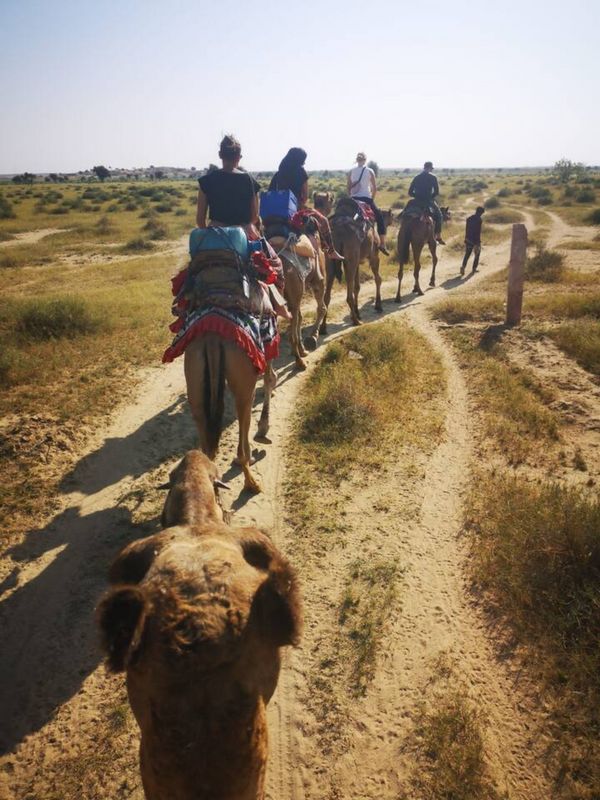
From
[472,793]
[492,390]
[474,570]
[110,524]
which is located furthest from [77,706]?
[492,390]

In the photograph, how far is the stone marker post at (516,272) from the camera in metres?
10.1

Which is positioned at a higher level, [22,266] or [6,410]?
[22,266]

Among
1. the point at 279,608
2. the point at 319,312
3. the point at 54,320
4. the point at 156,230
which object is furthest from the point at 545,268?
the point at 156,230

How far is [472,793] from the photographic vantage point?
9.17ft

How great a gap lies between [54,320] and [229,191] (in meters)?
6.34

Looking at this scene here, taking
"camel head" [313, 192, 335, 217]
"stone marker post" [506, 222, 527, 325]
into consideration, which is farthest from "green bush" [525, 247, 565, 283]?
"camel head" [313, 192, 335, 217]

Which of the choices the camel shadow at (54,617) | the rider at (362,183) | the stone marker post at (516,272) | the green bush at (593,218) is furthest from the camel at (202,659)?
the green bush at (593,218)

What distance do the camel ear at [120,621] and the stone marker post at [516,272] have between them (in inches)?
411

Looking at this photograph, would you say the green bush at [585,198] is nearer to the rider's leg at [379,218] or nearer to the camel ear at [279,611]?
the rider's leg at [379,218]

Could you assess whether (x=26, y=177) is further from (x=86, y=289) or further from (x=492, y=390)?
(x=492, y=390)

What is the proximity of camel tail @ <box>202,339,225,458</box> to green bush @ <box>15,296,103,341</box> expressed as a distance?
7.02 meters

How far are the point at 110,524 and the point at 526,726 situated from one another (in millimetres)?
4142

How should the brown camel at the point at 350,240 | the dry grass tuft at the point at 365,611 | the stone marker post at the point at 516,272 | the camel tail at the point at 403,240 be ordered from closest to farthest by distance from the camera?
the dry grass tuft at the point at 365,611
the stone marker post at the point at 516,272
the brown camel at the point at 350,240
the camel tail at the point at 403,240

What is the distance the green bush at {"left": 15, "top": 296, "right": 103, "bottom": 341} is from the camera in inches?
401
